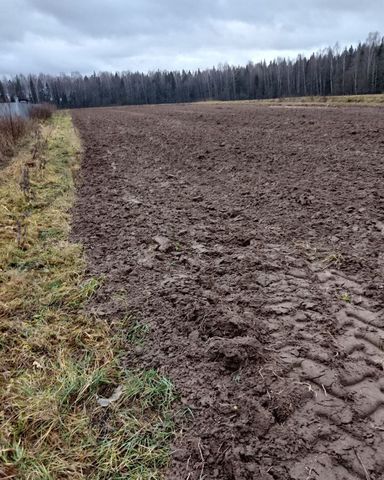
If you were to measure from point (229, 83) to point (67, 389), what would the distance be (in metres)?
93.5

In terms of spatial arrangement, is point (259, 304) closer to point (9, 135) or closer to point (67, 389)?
point (67, 389)

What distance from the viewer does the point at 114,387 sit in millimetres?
2156

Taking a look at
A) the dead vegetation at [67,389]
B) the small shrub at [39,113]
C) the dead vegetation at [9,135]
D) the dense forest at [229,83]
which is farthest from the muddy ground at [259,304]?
the dense forest at [229,83]

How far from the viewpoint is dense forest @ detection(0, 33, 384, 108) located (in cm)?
5731

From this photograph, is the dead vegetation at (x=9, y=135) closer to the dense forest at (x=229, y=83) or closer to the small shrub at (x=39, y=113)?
the small shrub at (x=39, y=113)

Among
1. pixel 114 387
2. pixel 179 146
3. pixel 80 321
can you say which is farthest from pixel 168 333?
pixel 179 146

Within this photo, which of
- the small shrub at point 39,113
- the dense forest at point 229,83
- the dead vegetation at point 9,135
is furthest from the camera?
the dense forest at point 229,83

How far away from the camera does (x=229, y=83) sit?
285ft

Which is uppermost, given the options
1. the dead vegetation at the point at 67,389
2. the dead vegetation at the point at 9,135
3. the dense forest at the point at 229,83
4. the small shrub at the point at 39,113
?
the dense forest at the point at 229,83

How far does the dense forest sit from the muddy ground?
5836 centimetres

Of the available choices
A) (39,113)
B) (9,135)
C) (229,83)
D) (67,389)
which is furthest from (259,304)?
(229,83)

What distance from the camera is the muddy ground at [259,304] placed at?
68.4 inches

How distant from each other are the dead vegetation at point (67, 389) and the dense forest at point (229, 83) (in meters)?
61.2

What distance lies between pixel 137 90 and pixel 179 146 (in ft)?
320
